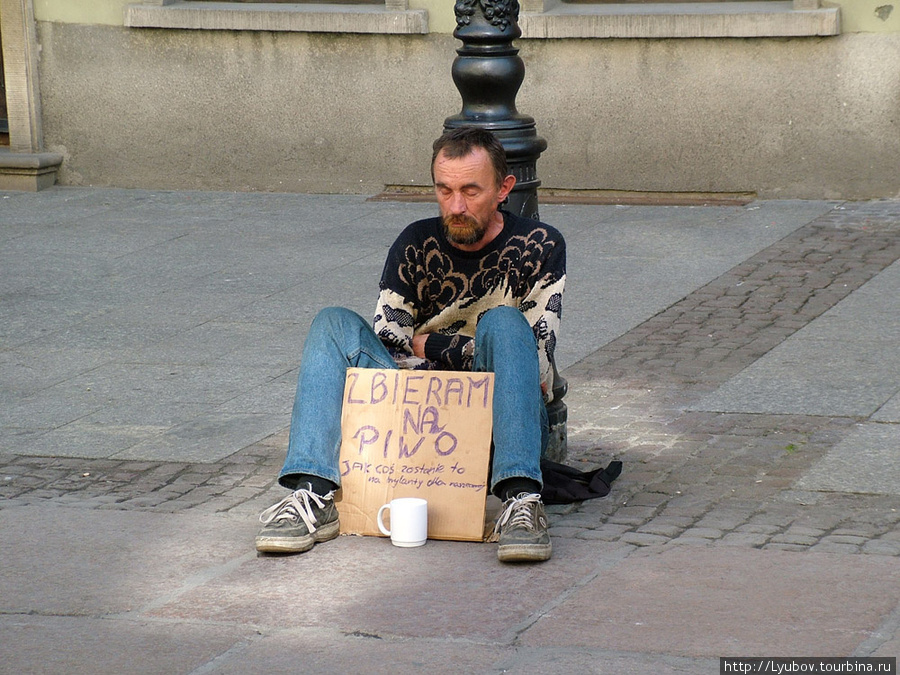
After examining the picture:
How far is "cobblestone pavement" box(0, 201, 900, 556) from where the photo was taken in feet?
14.5

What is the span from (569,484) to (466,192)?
1.01 metres

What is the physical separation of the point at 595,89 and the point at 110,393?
5780mm

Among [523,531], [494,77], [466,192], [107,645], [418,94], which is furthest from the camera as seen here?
[418,94]

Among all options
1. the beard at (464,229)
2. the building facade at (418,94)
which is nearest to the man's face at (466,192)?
the beard at (464,229)

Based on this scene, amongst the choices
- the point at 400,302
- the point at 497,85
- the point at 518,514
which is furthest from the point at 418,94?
the point at 518,514

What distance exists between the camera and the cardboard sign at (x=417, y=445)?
4.38 meters

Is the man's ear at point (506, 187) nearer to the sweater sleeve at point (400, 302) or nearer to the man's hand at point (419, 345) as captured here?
the sweater sleeve at point (400, 302)

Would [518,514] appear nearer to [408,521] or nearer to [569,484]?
[408,521]

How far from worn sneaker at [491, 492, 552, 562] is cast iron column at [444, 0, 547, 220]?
126cm

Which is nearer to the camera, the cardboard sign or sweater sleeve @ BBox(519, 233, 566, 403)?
the cardboard sign

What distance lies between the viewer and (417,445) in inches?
175

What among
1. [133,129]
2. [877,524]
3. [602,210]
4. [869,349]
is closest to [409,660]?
[877,524]

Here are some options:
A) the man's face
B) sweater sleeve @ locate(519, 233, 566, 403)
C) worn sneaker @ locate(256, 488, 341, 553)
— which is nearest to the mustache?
the man's face

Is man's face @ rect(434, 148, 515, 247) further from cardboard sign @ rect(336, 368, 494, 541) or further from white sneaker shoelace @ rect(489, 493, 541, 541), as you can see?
white sneaker shoelace @ rect(489, 493, 541, 541)
